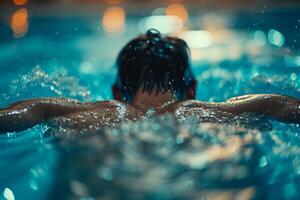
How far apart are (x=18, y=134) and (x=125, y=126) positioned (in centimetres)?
96

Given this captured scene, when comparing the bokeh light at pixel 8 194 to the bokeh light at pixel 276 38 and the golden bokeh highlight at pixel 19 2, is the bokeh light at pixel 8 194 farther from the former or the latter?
the golden bokeh highlight at pixel 19 2

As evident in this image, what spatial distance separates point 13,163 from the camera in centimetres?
299

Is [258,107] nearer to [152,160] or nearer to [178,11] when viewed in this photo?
[152,160]

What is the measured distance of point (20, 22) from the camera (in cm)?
879

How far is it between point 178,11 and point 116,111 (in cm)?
811

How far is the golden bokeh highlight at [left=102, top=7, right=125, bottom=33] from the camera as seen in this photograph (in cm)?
848

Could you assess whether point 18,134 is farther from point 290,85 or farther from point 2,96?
point 290,85

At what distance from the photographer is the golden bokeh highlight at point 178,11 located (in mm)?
9805

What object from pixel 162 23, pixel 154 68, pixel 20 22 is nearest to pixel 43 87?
pixel 154 68

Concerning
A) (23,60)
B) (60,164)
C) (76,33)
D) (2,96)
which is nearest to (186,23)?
(76,33)

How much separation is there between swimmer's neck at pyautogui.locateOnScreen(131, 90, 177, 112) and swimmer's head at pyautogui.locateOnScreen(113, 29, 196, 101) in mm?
67

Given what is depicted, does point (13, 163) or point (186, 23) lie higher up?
point (186, 23)

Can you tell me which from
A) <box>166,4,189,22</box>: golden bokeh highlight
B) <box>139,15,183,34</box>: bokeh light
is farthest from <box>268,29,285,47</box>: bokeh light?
<box>166,4,189,22</box>: golden bokeh highlight

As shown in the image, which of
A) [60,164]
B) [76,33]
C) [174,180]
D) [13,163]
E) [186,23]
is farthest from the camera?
[186,23]
